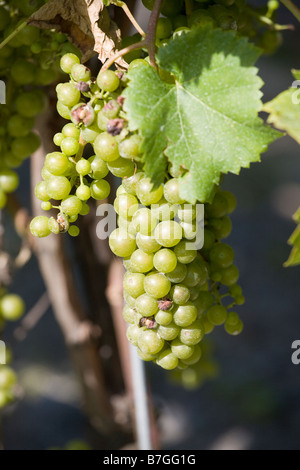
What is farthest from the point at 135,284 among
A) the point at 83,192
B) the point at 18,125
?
the point at 18,125

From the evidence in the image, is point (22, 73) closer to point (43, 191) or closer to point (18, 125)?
point (18, 125)

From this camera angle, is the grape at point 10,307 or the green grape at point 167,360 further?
the grape at point 10,307

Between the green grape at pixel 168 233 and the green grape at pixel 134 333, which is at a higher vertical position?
the green grape at pixel 168 233

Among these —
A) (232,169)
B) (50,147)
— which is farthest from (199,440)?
(232,169)

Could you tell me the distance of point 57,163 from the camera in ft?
1.94

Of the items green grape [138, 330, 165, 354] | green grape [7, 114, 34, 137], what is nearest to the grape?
green grape [7, 114, 34, 137]

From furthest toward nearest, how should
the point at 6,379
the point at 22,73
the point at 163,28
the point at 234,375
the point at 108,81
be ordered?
the point at 234,375, the point at 6,379, the point at 22,73, the point at 163,28, the point at 108,81

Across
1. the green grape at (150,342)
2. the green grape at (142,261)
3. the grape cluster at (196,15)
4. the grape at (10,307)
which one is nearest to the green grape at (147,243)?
the green grape at (142,261)

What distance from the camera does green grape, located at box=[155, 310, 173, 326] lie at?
0.63 m

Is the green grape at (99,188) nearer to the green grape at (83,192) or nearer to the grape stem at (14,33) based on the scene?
the green grape at (83,192)

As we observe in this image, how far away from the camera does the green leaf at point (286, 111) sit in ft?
1.78

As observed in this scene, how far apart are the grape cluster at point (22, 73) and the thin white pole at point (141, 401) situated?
401 mm

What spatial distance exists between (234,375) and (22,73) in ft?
5.97
